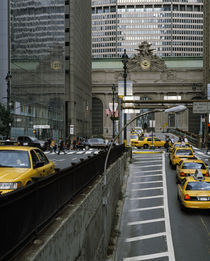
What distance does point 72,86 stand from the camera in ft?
298

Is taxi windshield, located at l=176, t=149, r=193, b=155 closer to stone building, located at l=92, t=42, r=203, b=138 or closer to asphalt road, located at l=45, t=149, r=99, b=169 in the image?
asphalt road, located at l=45, t=149, r=99, b=169

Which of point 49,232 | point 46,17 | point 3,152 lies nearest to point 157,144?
point 46,17

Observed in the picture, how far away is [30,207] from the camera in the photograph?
6668 mm

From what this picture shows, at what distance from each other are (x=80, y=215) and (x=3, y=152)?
10.2ft

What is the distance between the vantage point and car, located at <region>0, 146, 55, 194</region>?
9091mm

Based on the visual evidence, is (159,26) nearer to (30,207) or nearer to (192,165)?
(192,165)

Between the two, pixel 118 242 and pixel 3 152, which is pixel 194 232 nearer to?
pixel 118 242

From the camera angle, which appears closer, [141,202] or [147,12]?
[141,202]

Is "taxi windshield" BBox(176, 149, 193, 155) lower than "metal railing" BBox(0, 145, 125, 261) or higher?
lower

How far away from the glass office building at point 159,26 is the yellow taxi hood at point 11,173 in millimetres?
190149

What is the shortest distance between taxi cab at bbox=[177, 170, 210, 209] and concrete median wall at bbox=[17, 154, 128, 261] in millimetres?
4786

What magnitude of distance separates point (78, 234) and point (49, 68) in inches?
2788

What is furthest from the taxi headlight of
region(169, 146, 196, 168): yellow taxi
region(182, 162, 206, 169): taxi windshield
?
region(169, 146, 196, 168): yellow taxi

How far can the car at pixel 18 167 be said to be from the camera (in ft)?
29.8
